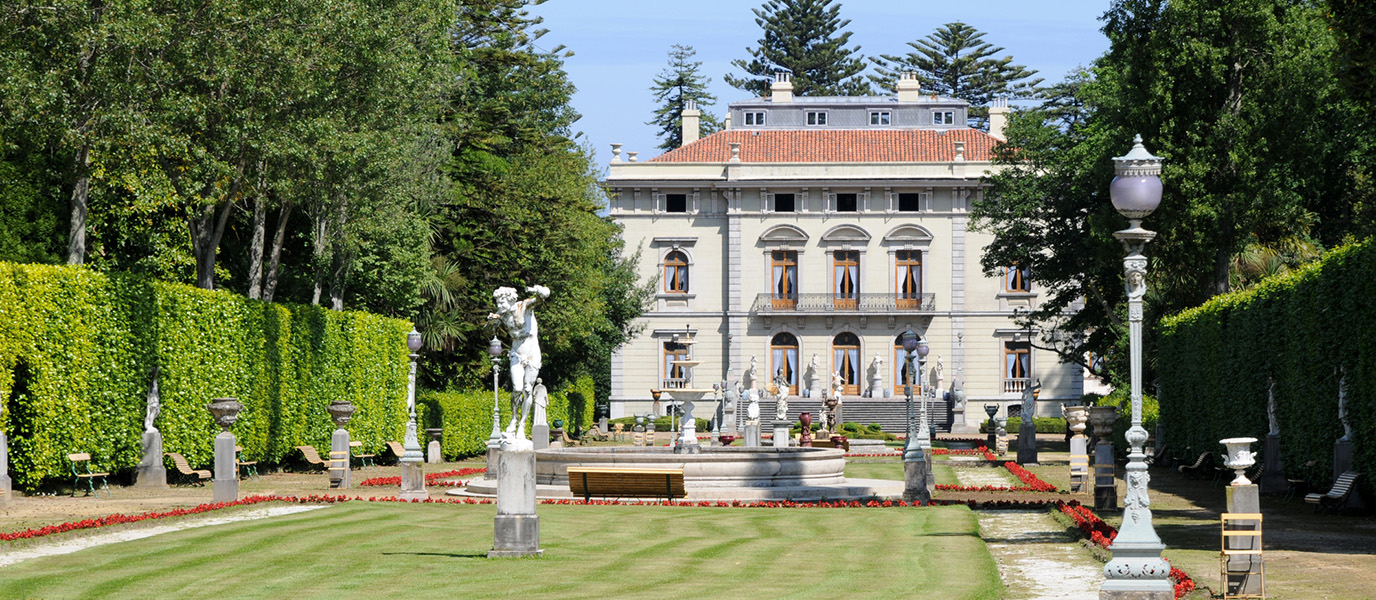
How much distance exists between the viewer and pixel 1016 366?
65.4m

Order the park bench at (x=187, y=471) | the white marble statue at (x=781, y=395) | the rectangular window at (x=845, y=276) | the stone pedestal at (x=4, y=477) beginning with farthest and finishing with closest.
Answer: the rectangular window at (x=845, y=276)
the white marble statue at (x=781, y=395)
the park bench at (x=187, y=471)
the stone pedestal at (x=4, y=477)

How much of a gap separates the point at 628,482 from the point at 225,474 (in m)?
5.77

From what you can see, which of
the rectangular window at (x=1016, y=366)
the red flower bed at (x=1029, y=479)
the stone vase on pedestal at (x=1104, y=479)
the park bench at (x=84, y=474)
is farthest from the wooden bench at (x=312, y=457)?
the rectangular window at (x=1016, y=366)

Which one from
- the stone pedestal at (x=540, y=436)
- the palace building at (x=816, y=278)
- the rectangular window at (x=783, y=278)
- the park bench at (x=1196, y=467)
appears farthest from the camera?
the rectangular window at (x=783, y=278)

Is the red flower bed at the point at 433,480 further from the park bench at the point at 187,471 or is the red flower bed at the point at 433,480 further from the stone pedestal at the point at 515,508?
the stone pedestal at the point at 515,508

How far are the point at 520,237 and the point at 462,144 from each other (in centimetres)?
604

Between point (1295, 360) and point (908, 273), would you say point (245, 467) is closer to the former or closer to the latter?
point (1295, 360)

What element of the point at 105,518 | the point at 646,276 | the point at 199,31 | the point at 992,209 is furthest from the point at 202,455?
the point at 646,276

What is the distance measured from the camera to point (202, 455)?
26062mm

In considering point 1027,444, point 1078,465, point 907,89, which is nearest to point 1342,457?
point 1078,465

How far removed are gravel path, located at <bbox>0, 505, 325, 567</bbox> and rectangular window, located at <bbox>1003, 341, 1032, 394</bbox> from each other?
48766 millimetres


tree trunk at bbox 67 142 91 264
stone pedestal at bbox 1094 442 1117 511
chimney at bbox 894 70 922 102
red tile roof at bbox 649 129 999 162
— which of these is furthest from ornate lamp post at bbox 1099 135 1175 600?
chimney at bbox 894 70 922 102

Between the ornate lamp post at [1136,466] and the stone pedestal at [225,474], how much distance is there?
13595 mm

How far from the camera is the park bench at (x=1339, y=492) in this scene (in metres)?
19.3
